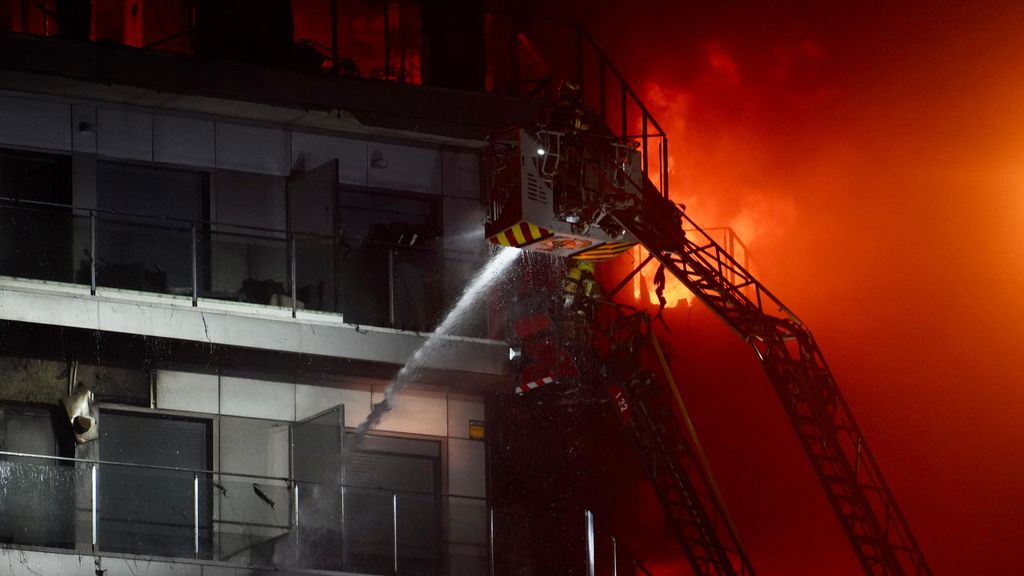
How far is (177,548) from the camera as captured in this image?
72.6 feet

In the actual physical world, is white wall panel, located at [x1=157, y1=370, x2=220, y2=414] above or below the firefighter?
below

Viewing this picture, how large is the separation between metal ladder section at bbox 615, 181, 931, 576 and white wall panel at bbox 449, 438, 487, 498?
3.85 m

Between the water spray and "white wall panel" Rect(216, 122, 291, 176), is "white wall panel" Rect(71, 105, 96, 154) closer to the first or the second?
"white wall panel" Rect(216, 122, 291, 176)

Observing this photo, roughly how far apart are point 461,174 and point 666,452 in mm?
5109

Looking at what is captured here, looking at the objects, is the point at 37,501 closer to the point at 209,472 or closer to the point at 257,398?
the point at 209,472

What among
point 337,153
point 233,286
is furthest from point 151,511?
point 337,153

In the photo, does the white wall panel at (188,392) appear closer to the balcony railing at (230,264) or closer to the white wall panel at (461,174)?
the balcony railing at (230,264)

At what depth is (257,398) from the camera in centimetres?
2581

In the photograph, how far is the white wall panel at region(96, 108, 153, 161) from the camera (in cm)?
2545

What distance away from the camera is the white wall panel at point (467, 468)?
2711 centimetres

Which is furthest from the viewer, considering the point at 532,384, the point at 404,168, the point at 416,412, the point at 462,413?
the point at 404,168

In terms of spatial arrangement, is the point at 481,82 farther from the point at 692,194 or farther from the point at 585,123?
the point at 692,194

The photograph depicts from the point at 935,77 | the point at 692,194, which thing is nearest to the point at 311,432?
the point at 692,194

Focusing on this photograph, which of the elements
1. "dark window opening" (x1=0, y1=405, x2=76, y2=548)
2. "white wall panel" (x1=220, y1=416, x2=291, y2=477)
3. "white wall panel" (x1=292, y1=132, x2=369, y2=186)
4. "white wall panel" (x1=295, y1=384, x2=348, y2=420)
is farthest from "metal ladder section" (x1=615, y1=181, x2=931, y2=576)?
"dark window opening" (x1=0, y1=405, x2=76, y2=548)
